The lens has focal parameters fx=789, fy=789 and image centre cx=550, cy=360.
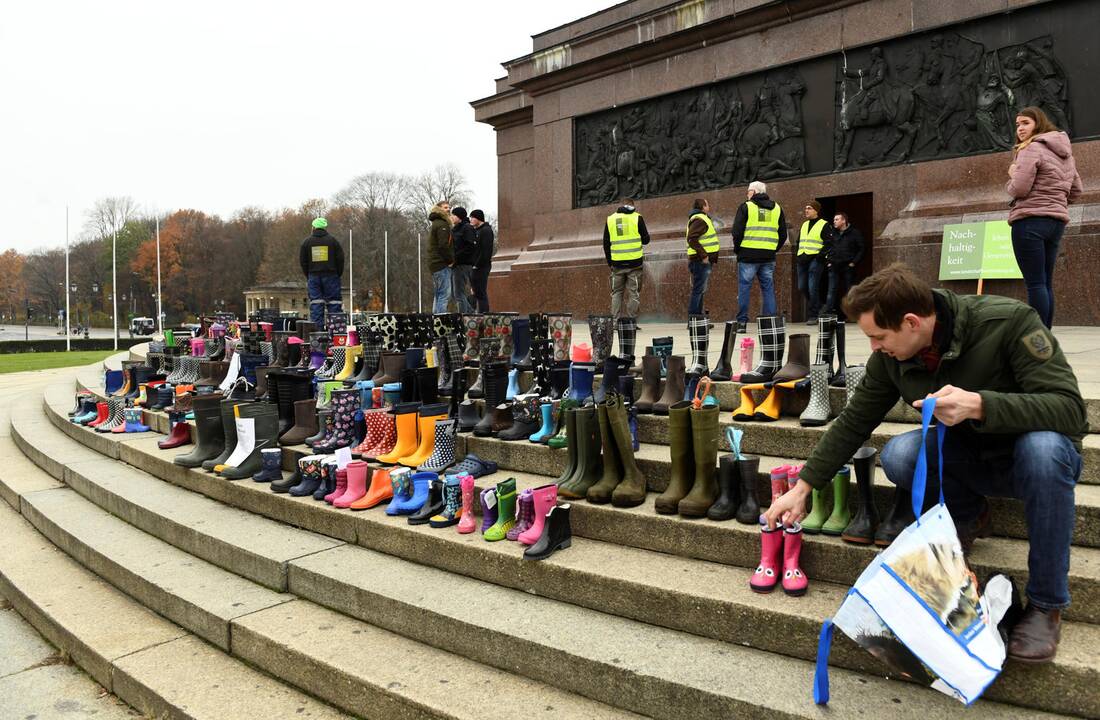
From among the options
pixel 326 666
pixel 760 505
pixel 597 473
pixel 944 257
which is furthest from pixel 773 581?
pixel 944 257

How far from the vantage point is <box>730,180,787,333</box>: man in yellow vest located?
973 centimetres

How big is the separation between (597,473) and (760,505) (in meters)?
0.96

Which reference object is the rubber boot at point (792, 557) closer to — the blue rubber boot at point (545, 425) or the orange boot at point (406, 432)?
the blue rubber boot at point (545, 425)

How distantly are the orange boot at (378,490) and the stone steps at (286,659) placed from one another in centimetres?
32

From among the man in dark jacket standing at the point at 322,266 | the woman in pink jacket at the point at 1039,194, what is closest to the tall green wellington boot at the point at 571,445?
the woman in pink jacket at the point at 1039,194

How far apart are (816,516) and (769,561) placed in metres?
0.39

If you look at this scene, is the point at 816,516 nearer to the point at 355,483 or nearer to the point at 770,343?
the point at 770,343

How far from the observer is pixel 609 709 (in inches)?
120

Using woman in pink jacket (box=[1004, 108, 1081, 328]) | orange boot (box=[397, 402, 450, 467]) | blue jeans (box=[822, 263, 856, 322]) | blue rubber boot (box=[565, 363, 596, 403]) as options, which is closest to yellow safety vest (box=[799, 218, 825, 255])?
blue jeans (box=[822, 263, 856, 322])

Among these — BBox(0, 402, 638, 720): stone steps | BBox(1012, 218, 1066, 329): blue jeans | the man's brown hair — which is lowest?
BBox(0, 402, 638, 720): stone steps

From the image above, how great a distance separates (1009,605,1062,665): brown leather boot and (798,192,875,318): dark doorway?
9.66m

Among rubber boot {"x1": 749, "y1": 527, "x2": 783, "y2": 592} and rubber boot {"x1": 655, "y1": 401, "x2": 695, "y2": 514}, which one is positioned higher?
rubber boot {"x1": 655, "y1": 401, "x2": 695, "y2": 514}

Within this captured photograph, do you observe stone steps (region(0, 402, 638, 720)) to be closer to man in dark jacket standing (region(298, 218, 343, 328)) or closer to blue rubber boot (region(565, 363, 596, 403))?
blue rubber boot (region(565, 363, 596, 403))

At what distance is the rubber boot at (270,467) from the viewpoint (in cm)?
586
